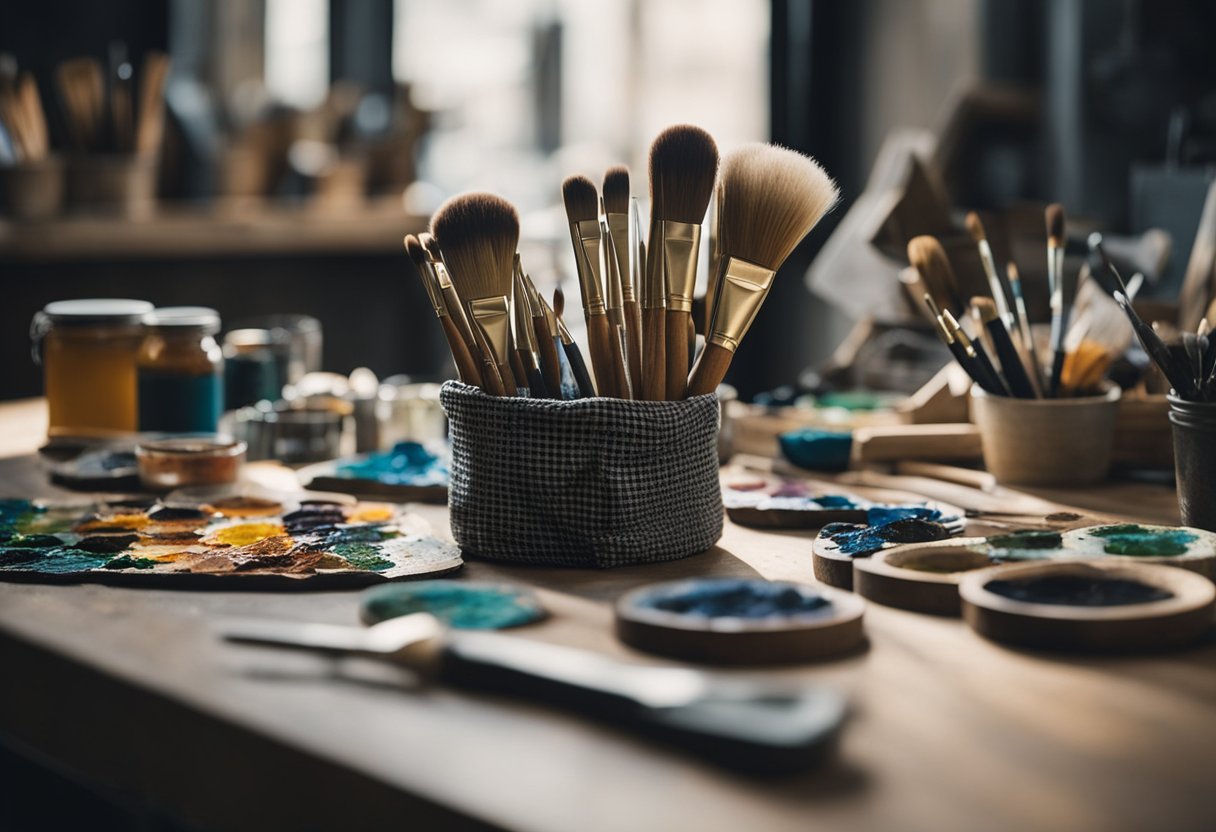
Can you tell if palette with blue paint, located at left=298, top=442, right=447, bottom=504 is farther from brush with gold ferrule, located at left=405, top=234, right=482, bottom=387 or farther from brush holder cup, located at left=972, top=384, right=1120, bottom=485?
brush holder cup, located at left=972, top=384, right=1120, bottom=485

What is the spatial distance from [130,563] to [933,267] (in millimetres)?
805

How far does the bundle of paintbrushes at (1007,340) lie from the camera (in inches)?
53.7

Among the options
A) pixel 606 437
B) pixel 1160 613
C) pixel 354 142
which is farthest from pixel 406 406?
pixel 354 142

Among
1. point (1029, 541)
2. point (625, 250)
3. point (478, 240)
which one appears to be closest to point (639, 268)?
point (625, 250)

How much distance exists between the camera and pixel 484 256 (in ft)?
3.70

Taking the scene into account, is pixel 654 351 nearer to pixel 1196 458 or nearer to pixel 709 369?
pixel 709 369

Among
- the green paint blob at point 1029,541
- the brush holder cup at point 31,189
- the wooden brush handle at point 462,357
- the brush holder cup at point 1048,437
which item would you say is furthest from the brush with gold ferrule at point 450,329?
the brush holder cup at point 31,189

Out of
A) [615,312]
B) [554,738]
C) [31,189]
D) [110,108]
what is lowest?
[554,738]

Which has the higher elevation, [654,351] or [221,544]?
[654,351]

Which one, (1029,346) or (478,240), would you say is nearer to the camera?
(478,240)

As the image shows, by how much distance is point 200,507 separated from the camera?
1328mm

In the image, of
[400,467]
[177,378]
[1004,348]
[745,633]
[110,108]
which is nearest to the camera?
[745,633]

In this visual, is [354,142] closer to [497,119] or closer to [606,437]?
[497,119]

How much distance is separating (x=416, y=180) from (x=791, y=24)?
1148mm
